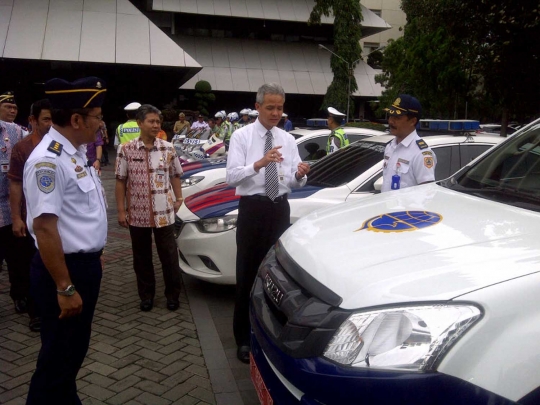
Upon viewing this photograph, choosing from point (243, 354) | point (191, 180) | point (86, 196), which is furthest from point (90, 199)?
point (191, 180)

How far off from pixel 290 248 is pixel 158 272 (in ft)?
13.2

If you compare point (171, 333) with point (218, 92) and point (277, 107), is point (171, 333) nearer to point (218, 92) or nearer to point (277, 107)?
point (277, 107)

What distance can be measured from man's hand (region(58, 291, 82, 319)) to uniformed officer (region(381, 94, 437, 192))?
257cm

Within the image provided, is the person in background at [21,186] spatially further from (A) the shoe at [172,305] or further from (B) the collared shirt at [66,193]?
(B) the collared shirt at [66,193]

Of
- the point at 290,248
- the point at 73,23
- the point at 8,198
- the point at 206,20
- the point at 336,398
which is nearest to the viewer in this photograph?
the point at 336,398

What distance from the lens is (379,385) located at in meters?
1.83

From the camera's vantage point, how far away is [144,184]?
4.96 m

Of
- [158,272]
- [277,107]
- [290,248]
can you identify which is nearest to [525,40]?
[277,107]

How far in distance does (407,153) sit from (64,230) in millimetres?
2698

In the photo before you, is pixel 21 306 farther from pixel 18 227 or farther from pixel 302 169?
pixel 302 169

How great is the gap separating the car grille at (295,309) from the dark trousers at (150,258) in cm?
246

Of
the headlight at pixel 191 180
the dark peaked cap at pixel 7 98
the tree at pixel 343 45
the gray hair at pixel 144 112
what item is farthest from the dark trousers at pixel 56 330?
the tree at pixel 343 45

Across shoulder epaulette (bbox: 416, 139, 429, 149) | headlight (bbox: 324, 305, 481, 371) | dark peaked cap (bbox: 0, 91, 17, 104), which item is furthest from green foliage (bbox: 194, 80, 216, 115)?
headlight (bbox: 324, 305, 481, 371)

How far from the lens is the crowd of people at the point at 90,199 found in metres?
2.52
